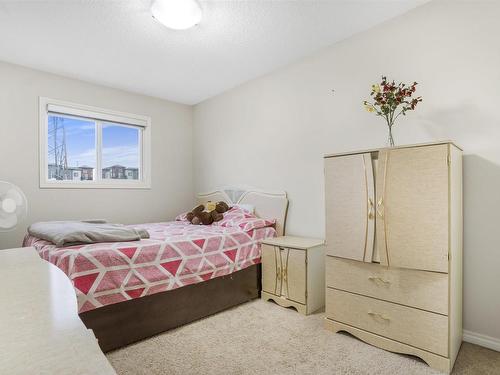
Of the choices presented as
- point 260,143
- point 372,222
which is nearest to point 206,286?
point 372,222

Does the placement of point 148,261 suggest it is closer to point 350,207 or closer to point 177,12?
point 350,207

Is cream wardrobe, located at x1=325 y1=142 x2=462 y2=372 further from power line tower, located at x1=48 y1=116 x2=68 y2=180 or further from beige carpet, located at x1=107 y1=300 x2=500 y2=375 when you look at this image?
power line tower, located at x1=48 y1=116 x2=68 y2=180

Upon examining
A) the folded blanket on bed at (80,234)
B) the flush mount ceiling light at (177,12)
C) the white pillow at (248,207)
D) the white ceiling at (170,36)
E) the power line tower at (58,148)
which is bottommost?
the folded blanket on bed at (80,234)

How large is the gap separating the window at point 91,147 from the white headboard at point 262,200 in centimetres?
116

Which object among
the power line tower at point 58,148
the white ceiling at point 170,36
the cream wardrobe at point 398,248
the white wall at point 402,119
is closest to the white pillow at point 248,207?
the white wall at point 402,119

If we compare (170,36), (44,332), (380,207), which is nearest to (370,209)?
(380,207)

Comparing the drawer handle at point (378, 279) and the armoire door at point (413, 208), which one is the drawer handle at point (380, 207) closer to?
the armoire door at point (413, 208)

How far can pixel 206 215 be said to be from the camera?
3.44 meters

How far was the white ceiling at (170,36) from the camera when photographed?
7.38 feet

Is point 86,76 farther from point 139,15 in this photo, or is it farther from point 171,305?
point 171,305

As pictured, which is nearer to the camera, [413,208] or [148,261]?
[413,208]

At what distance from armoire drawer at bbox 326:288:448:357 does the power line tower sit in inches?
129

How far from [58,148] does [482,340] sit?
444cm

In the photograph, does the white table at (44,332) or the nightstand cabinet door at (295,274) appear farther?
the nightstand cabinet door at (295,274)
